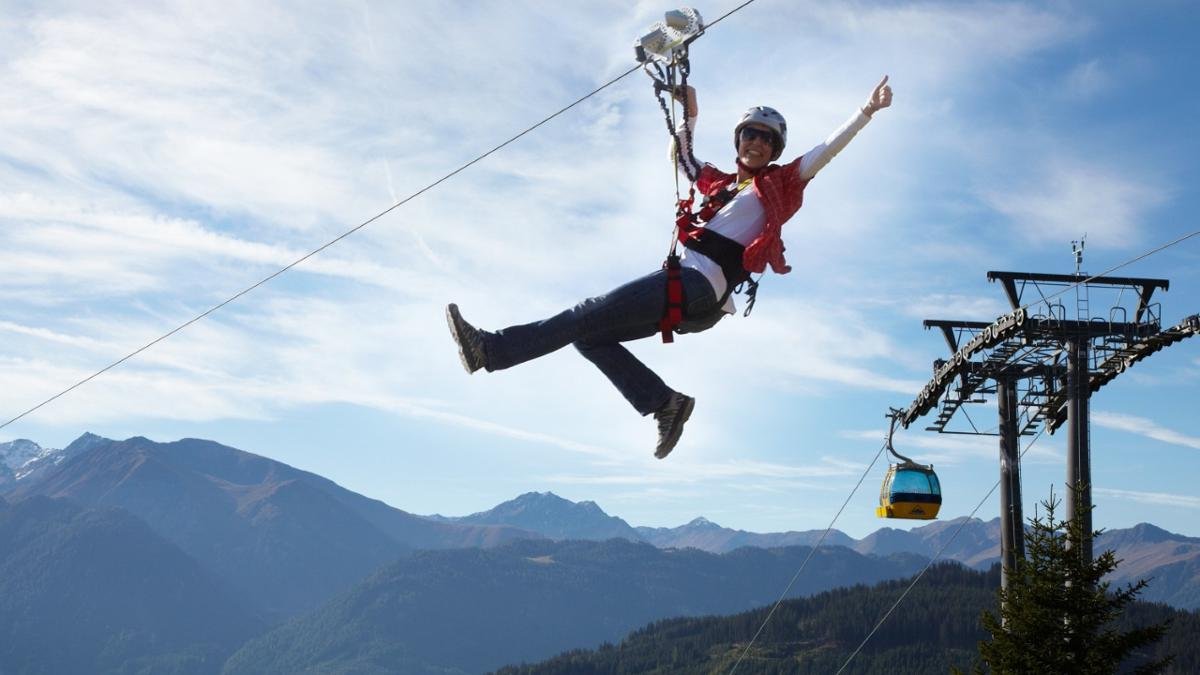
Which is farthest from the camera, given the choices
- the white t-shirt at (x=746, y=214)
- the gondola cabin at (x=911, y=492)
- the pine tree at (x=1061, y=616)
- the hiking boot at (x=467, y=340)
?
the gondola cabin at (x=911, y=492)

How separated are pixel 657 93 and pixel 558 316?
165cm

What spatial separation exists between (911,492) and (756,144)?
1804 centimetres

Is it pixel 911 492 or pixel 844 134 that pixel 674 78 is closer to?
pixel 844 134

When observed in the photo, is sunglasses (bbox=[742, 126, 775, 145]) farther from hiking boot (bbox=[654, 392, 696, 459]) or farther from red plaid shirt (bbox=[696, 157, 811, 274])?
hiking boot (bbox=[654, 392, 696, 459])

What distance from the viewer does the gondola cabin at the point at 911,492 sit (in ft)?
77.0

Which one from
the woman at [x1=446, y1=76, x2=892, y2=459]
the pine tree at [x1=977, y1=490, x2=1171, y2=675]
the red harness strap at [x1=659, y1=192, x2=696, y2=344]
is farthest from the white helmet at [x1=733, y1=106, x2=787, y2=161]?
the pine tree at [x1=977, y1=490, x2=1171, y2=675]

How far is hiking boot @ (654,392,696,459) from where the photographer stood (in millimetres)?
6742

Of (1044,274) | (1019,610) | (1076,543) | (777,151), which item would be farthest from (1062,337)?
(777,151)

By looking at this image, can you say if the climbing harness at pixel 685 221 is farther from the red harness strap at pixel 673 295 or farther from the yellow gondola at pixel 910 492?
the yellow gondola at pixel 910 492

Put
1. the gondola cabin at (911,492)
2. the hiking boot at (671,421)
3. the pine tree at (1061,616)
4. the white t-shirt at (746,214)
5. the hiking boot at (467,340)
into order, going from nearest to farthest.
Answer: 1. the hiking boot at (467,340)
2. the white t-shirt at (746,214)
3. the hiking boot at (671,421)
4. the pine tree at (1061,616)
5. the gondola cabin at (911,492)

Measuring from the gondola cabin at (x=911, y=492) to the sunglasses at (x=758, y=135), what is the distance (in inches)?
700

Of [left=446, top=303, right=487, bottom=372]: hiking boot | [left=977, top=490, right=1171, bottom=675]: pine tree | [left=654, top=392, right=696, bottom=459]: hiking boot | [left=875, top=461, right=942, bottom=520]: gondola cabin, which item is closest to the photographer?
[left=446, top=303, right=487, bottom=372]: hiking boot

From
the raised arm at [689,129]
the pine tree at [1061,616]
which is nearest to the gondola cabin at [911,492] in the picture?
the pine tree at [1061,616]

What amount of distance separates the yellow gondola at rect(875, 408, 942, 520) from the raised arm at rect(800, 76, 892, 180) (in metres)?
18.0
